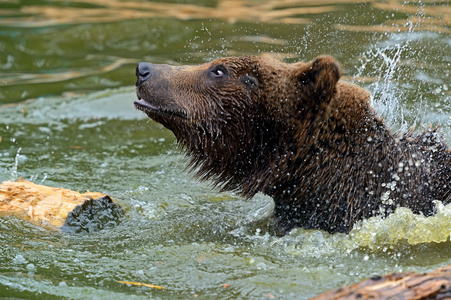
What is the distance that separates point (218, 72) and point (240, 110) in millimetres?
429

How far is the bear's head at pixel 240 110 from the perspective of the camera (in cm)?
550

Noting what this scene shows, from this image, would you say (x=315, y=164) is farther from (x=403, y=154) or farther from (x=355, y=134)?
(x=403, y=154)

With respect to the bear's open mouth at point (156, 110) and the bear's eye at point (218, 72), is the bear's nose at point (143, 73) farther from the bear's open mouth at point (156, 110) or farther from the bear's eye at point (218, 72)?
the bear's eye at point (218, 72)

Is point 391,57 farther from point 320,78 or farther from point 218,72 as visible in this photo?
point 320,78

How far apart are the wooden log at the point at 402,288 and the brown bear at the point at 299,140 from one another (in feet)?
5.47

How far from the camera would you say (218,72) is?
19.1 ft

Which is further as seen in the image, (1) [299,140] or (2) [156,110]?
(2) [156,110]

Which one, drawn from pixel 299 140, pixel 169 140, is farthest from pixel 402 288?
pixel 169 140

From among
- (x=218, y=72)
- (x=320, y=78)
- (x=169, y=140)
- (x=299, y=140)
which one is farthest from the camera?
(x=169, y=140)

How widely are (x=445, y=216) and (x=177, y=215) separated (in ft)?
8.56

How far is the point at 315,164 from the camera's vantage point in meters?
5.47

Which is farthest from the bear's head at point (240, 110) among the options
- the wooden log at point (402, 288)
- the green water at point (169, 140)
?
the wooden log at point (402, 288)

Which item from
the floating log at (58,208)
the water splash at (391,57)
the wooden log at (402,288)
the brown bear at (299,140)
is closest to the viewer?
the wooden log at (402,288)

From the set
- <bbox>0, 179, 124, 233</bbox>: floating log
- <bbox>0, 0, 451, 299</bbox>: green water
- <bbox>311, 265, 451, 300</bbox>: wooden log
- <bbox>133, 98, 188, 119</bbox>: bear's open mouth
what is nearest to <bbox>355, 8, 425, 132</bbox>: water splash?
<bbox>0, 0, 451, 299</bbox>: green water
